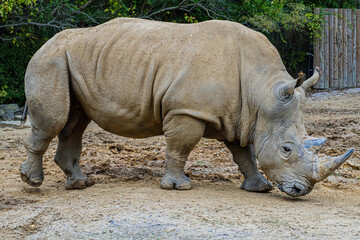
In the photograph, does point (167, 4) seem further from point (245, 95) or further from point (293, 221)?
point (293, 221)

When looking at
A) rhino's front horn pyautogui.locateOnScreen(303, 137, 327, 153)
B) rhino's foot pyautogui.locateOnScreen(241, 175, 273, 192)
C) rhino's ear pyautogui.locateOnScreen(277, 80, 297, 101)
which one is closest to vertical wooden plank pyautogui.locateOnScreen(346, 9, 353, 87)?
rhino's foot pyautogui.locateOnScreen(241, 175, 273, 192)

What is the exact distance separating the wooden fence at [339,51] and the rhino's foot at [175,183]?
43.5 ft

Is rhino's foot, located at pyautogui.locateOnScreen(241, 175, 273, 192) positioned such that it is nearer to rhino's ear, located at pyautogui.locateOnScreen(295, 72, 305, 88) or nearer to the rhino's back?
the rhino's back

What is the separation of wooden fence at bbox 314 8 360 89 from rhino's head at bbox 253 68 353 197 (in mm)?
13221

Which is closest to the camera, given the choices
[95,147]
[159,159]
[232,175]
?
[232,175]

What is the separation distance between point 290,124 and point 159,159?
3.07 metres

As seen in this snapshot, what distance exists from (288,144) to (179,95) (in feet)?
3.78

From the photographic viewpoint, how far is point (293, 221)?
4727 millimetres

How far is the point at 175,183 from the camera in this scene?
5.99 m

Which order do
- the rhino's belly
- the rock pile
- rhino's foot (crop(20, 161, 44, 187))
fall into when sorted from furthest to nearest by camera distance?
the rock pile
rhino's foot (crop(20, 161, 44, 187))
the rhino's belly

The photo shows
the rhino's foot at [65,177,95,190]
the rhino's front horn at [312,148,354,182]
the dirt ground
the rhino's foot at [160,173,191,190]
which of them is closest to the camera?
the dirt ground

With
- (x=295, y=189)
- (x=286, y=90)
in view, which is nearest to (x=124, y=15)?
(x=286, y=90)

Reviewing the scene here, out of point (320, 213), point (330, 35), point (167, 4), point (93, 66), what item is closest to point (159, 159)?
point (93, 66)

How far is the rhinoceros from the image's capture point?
5629 millimetres
